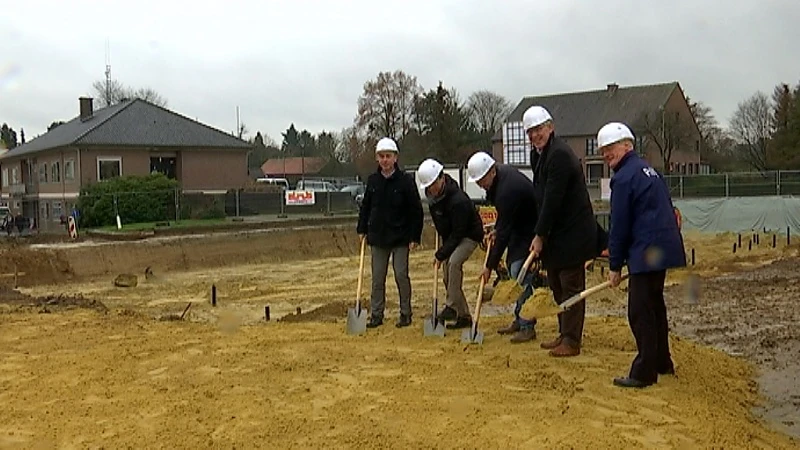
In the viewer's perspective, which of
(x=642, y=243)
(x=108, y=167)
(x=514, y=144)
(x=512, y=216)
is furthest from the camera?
(x=514, y=144)

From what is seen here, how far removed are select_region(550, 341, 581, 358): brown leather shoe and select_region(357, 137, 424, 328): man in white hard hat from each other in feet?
7.56

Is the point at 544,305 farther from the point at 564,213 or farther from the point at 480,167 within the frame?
the point at 480,167

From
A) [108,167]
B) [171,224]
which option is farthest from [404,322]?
[108,167]

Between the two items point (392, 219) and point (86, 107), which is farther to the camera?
point (86, 107)

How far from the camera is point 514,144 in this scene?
6712cm

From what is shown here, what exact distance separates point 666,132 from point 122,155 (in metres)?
34.8

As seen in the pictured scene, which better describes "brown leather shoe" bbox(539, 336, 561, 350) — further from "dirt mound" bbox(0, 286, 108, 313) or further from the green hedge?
the green hedge

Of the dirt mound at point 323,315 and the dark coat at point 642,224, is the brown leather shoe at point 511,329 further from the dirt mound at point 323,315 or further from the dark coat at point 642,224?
the dirt mound at point 323,315

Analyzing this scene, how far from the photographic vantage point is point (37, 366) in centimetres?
716

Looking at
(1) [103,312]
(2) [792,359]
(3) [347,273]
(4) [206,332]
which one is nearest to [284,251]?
(3) [347,273]

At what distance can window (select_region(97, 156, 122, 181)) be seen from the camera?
1473 inches

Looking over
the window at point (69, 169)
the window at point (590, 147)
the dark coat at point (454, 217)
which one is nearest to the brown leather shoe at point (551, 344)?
the dark coat at point (454, 217)

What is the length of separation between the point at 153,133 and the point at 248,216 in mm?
9303

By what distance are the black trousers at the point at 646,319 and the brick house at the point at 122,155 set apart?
3406 cm
